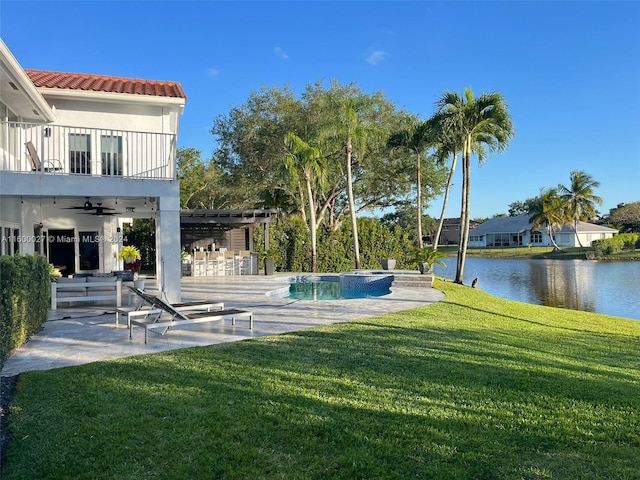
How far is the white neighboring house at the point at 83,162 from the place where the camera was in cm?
1018

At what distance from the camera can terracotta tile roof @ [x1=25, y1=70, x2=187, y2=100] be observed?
1295 centimetres

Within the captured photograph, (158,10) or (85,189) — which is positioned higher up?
(158,10)

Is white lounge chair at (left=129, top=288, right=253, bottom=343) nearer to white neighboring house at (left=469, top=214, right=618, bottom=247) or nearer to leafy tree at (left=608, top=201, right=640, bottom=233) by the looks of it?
white neighboring house at (left=469, top=214, right=618, bottom=247)

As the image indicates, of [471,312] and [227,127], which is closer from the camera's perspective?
[471,312]

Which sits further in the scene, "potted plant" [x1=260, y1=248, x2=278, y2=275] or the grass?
"potted plant" [x1=260, y1=248, x2=278, y2=275]

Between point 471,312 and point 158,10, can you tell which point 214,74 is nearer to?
point 158,10

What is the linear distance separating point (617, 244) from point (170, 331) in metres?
54.1

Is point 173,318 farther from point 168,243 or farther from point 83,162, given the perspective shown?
point 83,162

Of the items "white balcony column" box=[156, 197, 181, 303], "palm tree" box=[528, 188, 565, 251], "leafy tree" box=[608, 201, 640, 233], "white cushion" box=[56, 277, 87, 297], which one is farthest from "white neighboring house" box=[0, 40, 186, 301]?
"leafy tree" box=[608, 201, 640, 233]

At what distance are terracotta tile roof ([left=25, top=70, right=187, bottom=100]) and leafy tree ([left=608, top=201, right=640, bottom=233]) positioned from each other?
68143 mm

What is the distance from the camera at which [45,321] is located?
8883 millimetres

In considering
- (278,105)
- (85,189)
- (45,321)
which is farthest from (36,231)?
(278,105)

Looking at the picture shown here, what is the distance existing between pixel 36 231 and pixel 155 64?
33.7 feet

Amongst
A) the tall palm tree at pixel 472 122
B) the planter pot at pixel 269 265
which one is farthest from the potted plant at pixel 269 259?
the tall palm tree at pixel 472 122
